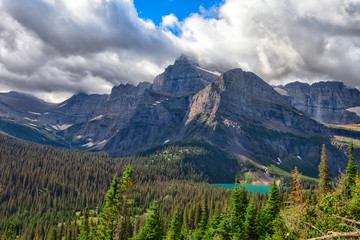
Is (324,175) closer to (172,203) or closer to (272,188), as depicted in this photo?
(272,188)

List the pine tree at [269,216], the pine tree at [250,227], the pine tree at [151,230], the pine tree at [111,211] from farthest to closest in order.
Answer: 1. the pine tree at [269,216]
2. the pine tree at [250,227]
3. the pine tree at [111,211]
4. the pine tree at [151,230]

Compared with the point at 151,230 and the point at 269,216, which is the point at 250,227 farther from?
the point at 151,230

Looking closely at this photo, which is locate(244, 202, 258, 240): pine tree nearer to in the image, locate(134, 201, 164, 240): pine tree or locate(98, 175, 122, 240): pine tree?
locate(134, 201, 164, 240): pine tree

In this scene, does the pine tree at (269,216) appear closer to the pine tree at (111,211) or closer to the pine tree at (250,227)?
the pine tree at (250,227)

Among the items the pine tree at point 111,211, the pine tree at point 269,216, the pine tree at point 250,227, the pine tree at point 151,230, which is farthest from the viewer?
the pine tree at point 269,216

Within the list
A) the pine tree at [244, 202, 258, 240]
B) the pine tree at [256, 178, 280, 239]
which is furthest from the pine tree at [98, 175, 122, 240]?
the pine tree at [256, 178, 280, 239]

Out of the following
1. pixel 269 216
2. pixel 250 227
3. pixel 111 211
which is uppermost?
pixel 269 216

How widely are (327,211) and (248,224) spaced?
27.4 m

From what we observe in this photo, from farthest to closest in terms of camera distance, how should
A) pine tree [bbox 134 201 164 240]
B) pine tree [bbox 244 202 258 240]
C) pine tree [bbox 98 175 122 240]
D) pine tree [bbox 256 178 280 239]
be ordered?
pine tree [bbox 256 178 280 239]
pine tree [bbox 244 202 258 240]
pine tree [bbox 98 175 122 240]
pine tree [bbox 134 201 164 240]

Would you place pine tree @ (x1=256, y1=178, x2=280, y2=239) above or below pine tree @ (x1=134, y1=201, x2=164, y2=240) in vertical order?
above

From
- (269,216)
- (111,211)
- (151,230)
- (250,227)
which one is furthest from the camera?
(269,216)

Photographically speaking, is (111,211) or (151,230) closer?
(151,230)

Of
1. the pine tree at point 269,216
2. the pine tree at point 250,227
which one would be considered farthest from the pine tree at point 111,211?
the pine tree at point 269,216

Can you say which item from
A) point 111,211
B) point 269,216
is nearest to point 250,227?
point 269,216
